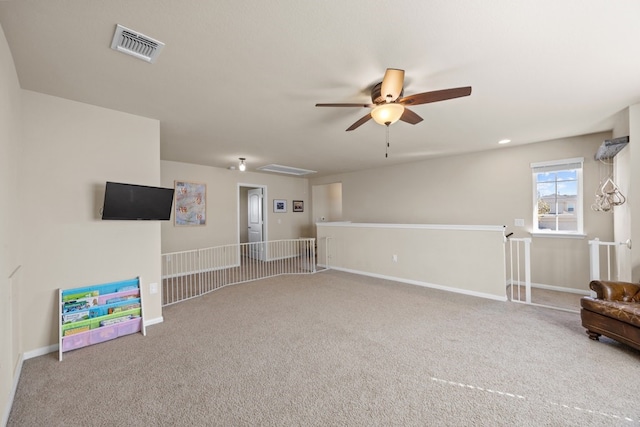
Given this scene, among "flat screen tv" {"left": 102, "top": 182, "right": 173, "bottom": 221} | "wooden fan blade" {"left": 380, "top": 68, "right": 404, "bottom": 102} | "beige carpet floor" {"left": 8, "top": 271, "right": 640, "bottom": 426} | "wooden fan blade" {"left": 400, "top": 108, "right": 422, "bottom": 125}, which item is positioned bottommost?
"beige carpet floor" {"left": 8, "top": 271, "right": 640, "bottom": 426}

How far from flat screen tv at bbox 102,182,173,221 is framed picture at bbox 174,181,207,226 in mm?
2898

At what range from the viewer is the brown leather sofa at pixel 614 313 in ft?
7.48

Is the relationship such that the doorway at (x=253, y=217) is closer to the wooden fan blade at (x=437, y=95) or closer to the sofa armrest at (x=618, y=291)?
the wooden fan blade at (x=437, y=95)

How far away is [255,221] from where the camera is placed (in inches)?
309

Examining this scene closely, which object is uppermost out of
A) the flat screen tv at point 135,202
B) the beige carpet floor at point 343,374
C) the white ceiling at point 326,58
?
the white ceiling at point 326,58

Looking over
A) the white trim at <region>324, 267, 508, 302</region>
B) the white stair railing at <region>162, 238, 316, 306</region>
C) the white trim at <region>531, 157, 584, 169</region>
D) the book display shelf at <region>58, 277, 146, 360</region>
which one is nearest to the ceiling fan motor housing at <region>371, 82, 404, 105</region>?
the book display shelf at <region>58, 277, 146, 360</region>

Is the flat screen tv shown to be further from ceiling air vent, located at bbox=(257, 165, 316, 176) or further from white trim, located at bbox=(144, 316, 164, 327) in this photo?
ceiling air vent, located at bbox=(257, 165, 316, 176)

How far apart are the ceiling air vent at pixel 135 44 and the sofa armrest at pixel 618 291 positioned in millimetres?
4665

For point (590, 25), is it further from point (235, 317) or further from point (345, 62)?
point (235, 317)

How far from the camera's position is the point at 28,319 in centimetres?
245

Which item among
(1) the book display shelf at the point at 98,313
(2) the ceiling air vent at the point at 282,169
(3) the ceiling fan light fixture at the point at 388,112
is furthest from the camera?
(2) the ceiling air vent at the point at 282,169

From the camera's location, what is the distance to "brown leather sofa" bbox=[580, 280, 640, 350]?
2281 millimetres

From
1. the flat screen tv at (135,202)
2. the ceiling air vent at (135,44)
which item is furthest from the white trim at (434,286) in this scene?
the ceiling air vent at (135,44)

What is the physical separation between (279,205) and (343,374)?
19.9 feet
